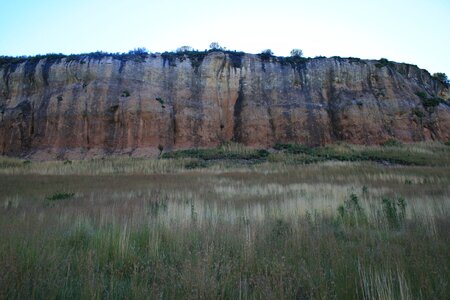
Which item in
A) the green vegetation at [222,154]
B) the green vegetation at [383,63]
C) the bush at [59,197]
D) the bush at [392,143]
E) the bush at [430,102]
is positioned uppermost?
the green vegetation at [383,63]

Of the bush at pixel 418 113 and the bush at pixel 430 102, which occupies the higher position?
the bush at pixel 430 102

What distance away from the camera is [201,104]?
39.4 metres

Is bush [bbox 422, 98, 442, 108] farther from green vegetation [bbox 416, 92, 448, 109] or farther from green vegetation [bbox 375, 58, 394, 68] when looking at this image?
green vegetation [bbox 375, 58, 394, 68]

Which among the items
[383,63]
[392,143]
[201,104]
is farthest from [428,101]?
[201,104]

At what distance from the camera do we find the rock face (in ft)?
121

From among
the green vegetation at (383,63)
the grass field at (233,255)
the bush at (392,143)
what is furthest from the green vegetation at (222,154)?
the grass field at (233,255)

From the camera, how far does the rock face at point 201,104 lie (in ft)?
121

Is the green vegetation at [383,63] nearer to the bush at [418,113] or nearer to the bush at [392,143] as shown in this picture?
the bush at [418,113]

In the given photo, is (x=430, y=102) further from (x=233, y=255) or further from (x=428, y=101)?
(x=233, y=255)

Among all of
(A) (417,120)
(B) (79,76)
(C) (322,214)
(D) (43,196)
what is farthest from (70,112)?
(A) (417,120)

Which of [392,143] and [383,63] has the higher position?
[383,63]

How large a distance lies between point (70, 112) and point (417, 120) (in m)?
42.6

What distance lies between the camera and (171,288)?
3031mm

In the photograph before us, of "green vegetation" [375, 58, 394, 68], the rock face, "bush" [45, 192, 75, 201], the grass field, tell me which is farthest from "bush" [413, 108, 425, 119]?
"bush" [45, 192, 75, 201]
